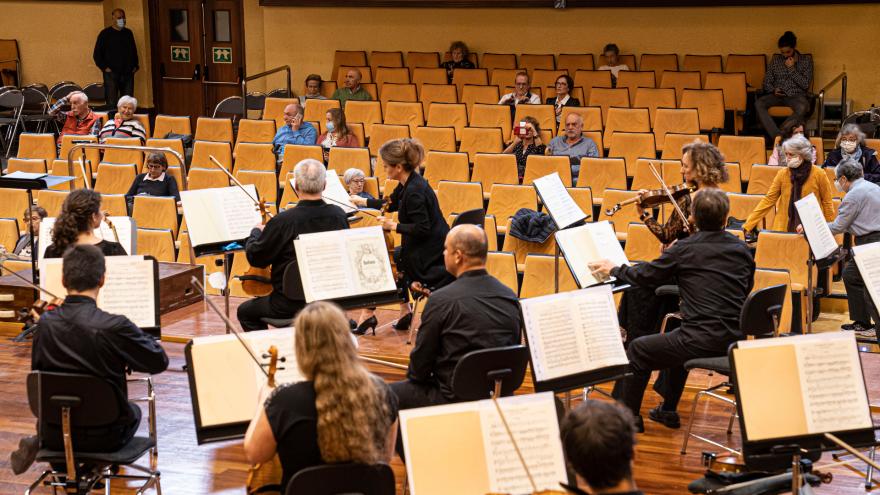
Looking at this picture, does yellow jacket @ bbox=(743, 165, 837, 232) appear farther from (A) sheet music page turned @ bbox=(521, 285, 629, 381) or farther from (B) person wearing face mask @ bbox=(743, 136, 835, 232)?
(A) sheet music page turned @ bbox=(521, 285, 629, 381)

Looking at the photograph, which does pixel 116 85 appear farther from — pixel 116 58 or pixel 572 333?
pixel 572 333

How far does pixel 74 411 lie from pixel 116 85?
998cm

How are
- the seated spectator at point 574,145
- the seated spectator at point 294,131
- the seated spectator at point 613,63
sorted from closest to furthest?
the seated spectator at point 574,145
the seated spectator at point 294,131
the seated spectator at point 613,63

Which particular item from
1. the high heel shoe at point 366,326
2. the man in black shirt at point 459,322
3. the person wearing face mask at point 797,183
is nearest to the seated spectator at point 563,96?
the person wearing face mask at point 797,183

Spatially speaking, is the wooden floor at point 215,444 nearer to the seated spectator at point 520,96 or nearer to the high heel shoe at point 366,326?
the high heel shoe at point 366,326

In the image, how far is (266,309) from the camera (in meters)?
5.09

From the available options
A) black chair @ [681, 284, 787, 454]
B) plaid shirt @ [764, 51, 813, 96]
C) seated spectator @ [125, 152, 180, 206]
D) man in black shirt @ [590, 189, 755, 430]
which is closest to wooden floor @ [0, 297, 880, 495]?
black chair @ [681, 284, 787, 454]

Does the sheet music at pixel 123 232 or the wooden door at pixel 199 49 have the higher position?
A: the wooden door at pixel 199 49

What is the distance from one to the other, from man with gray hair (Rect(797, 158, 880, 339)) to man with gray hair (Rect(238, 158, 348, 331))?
3138mm

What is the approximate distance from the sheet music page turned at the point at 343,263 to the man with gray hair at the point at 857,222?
2.95 meters

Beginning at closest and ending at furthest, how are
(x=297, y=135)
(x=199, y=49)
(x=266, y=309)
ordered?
(x=266, y=309) → (x=297, y=135) → (x=199, y=49)

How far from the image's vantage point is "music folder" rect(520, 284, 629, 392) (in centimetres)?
386

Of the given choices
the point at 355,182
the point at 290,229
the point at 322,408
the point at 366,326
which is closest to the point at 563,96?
the point at 355,182

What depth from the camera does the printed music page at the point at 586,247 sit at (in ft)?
15.3
